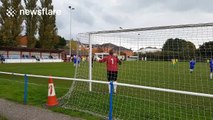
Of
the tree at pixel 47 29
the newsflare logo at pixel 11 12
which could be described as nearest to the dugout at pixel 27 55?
the tree at pixel 47 29

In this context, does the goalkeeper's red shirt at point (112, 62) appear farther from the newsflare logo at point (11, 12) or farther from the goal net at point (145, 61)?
the newsflare logo at point (11, 12)

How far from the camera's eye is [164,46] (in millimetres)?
7805

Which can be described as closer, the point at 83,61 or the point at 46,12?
the point at 83,61

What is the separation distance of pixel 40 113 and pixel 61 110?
558 mm

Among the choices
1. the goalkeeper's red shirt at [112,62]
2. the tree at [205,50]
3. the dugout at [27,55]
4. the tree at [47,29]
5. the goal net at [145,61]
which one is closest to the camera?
the goal net at [145,61]

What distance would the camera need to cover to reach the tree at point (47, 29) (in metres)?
60.4

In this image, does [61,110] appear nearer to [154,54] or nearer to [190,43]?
[154,54]

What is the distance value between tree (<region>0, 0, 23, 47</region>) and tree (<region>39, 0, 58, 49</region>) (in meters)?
8.09

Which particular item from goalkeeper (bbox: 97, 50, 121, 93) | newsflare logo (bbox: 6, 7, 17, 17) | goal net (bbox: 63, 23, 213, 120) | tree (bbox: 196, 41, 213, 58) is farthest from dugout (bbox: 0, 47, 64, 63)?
tree (bbox: 196, 41, 213, 58)

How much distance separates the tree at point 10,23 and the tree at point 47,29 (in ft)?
26.5

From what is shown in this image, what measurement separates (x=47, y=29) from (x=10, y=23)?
11.4m

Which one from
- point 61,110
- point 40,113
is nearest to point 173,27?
point 61,110

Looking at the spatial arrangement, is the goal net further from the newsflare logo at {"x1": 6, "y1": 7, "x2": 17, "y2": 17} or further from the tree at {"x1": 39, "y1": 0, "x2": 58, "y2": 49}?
the tree at {"x1": 39, "y1": 0, "x2": 58, "y2": 49}

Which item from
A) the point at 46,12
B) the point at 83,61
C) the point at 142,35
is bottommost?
the point at 83,61
